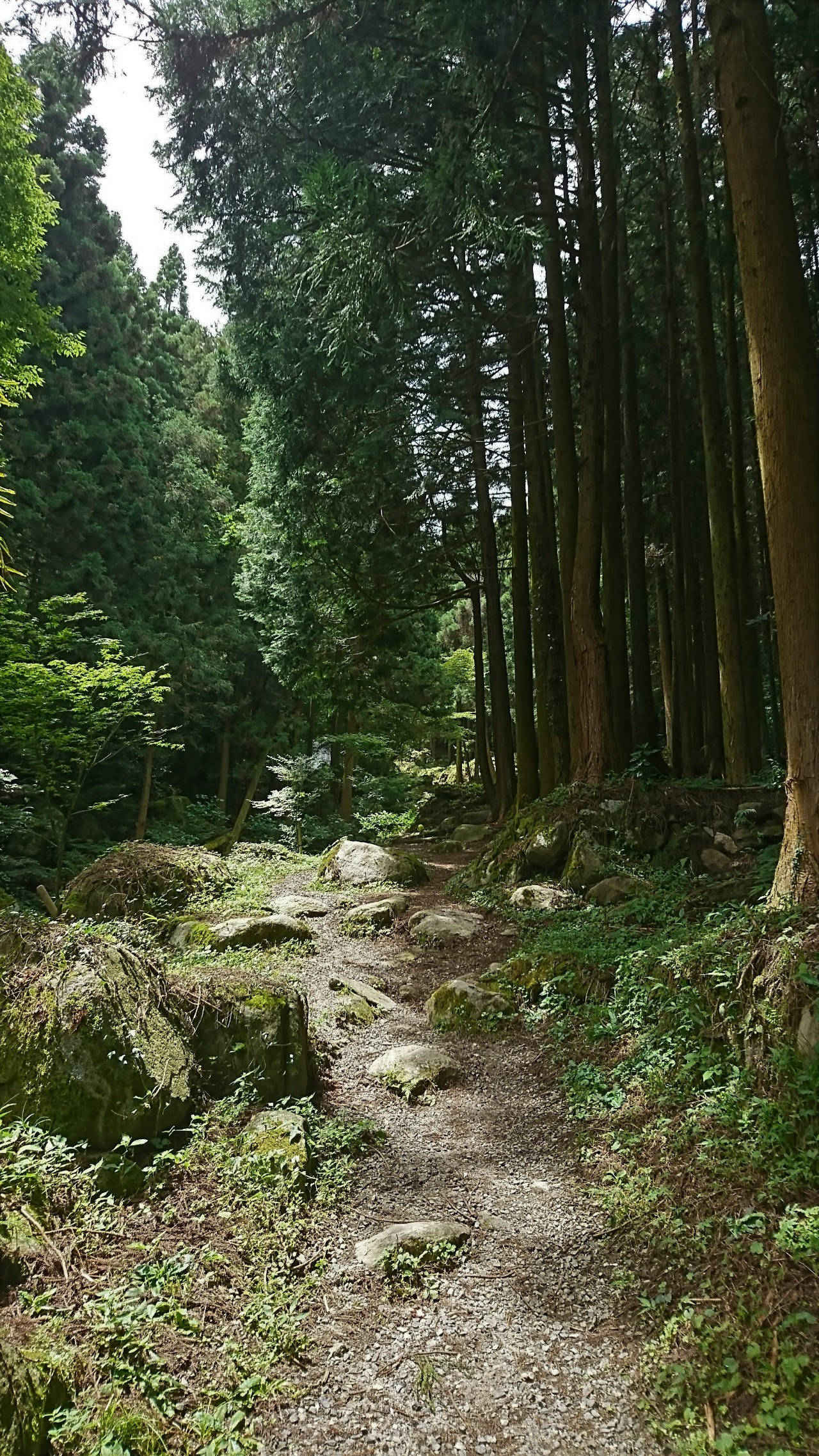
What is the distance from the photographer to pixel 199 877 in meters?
8.81

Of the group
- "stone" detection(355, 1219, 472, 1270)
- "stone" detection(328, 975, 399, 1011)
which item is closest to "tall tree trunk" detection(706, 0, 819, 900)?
"stone" detection(355, 1219, 472, 1270)

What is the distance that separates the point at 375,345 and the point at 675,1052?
876 centimetres

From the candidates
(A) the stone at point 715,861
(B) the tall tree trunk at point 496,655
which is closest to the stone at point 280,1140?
(A) the stone at point 715,861

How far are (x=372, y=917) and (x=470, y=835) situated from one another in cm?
686

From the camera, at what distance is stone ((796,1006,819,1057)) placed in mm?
3328

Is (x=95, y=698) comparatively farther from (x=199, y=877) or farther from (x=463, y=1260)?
(x=463, y=1260)

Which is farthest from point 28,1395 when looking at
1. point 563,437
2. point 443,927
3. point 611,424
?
point 611,424

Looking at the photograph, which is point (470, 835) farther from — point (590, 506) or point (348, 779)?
point (590, 506)

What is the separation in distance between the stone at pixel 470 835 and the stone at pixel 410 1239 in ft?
35.2

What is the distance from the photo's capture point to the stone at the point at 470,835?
14421mm

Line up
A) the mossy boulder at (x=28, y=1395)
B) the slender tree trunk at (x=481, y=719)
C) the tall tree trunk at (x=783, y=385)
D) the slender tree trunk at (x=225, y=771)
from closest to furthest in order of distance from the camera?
1. the mossy boulder at (x=28, y=1395)
2. the tall tree trunk at (x=783, y=385)
3. the slender tree trunk at (x=481, y=719)
4. the slender tree trunk at (x=225, y=771)

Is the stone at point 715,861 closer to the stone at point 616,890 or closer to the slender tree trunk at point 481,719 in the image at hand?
the stone at point 616,890

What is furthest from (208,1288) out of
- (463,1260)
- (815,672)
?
(815,672)

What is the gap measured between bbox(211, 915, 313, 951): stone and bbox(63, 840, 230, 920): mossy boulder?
1.01 meters
